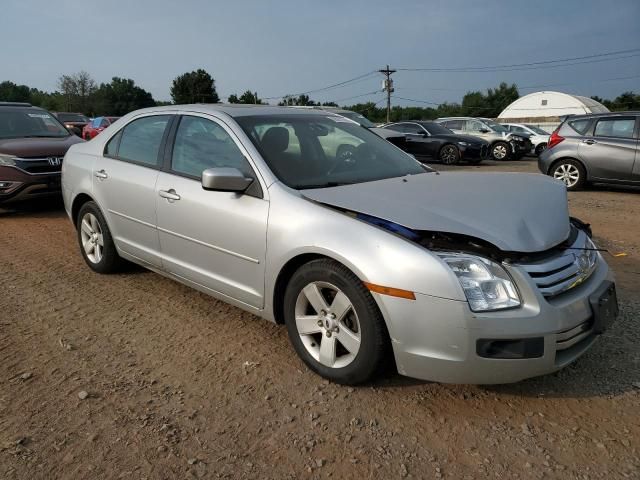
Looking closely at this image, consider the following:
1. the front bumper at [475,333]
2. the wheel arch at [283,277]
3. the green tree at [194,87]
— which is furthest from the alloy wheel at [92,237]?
the green tree at [194,87]

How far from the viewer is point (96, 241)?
4812 mm

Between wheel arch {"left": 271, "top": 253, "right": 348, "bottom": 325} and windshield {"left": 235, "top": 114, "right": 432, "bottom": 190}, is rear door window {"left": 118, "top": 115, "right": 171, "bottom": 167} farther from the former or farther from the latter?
wheel arch {"left": 271, "top": 253, "right": 348, "bottom": 325}

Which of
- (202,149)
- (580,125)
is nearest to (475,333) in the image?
(202,149)

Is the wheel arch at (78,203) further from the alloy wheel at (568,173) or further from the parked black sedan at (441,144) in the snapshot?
the parked black sedan at (441,144)

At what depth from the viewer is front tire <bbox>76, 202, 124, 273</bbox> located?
464cm

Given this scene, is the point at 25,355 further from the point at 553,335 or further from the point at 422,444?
the point at 553,335

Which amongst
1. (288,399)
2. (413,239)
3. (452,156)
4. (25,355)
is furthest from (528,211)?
(452,156)

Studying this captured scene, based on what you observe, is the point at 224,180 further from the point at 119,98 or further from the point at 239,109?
the point at 119,98

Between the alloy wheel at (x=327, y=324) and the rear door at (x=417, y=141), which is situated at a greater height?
the rear door at (x=417, y=141)

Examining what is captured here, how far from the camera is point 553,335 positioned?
2.51 metres

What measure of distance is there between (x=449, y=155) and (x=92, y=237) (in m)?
13.5

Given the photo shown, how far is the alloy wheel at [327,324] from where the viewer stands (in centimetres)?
282

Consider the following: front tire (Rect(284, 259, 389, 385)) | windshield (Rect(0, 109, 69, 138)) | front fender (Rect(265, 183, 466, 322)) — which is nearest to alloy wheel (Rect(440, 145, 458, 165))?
windshield (Rect(0, 109, 69, 138))

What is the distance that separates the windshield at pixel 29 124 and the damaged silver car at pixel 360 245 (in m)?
5.03
